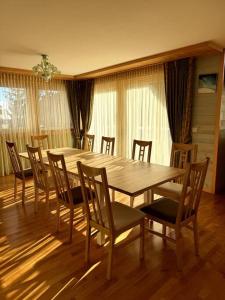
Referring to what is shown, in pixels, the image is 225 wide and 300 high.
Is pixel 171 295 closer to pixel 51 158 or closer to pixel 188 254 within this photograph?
pixel 188 254

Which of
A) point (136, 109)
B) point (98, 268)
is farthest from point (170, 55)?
point (98, 268)

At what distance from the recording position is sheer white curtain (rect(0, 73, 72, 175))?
4820 mm

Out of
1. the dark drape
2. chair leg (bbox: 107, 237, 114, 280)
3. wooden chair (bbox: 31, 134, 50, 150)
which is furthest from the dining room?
the dark drape

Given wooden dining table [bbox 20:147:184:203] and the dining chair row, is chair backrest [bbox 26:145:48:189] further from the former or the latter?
the dining chair row

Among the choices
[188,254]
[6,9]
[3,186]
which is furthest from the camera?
[3,186]

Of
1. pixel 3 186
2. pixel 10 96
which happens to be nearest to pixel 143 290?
pixel 3 186

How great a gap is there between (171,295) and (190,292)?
161 mm

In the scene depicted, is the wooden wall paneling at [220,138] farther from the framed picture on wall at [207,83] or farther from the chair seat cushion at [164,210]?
the chair seat cushion at [164,210]

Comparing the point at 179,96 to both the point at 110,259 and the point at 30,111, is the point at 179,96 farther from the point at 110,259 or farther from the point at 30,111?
the point at 30,111

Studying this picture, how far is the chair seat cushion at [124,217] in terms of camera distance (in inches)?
74.6

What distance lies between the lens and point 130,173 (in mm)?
2379

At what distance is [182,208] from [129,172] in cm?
74

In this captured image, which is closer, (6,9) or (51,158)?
(6,9)

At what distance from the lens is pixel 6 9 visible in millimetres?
1990
